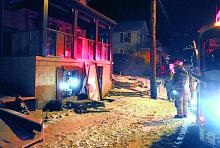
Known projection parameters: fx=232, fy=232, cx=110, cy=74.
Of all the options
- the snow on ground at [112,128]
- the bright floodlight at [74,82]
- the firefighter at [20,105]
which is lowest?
the snow on ground at [112,128]

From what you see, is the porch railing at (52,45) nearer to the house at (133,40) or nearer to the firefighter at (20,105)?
the firefighter at (20,105)

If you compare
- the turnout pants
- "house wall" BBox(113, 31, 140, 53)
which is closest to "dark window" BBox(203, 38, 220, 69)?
the turnout pants

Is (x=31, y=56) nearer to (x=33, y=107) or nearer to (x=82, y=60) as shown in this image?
(x=33, y=107)

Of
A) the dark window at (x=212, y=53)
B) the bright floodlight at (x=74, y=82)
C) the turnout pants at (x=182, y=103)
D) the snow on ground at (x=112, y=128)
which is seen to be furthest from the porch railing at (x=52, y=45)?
the dark window at (x=212, y=53)

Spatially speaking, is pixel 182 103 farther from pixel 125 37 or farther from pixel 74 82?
pixel 125 37

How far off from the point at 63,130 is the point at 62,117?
1728mm

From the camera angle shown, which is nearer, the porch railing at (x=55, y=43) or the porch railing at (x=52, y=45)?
the porch railing at (x=52, y=45)

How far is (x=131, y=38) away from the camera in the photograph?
3847 centimetres

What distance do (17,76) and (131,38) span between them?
29628 mm

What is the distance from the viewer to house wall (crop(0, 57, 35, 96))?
9.91m

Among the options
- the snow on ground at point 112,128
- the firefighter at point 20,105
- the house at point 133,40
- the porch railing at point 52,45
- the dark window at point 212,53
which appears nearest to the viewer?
the dark window at point 212,53

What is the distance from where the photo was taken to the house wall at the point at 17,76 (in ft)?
32.5

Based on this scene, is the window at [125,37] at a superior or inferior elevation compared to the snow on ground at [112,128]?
superior

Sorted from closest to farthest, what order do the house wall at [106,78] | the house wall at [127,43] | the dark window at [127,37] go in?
the house wall at [106,78]
the house wall at [127,43]
the dark window at [127,37]
